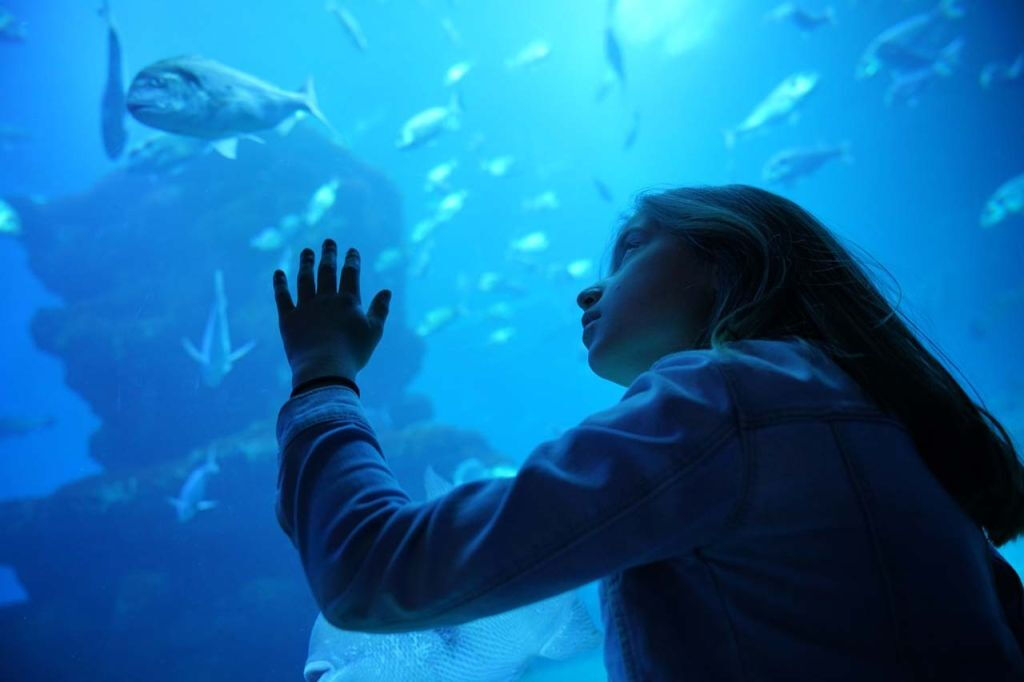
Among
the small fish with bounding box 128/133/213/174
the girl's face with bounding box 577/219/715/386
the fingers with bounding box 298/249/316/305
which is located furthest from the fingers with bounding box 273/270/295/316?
the small fish with bounding box 128/133/213/174

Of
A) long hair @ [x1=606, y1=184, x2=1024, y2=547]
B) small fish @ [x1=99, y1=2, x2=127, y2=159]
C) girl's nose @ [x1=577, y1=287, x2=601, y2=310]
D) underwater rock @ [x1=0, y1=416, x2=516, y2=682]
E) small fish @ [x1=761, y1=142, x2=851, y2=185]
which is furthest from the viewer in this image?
small fish @ [x1=761, y1=142, x2=851, y2=185]

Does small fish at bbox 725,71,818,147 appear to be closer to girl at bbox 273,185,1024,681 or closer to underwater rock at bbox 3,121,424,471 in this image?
underwater rock at bbox 3,121,424,471

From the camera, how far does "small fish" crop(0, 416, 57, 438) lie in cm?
1323

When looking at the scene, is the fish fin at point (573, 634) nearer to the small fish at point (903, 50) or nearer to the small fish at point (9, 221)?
the small fish at point (903, 50)

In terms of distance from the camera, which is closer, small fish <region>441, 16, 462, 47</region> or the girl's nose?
the girl's nose

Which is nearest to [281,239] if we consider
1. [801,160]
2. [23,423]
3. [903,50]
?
[23,423]

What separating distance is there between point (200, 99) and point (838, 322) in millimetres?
4520

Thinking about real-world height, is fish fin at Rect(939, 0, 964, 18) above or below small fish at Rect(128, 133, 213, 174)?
above

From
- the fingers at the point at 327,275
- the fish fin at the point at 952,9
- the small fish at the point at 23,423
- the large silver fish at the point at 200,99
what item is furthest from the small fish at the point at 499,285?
the fingers at the point at 327,275

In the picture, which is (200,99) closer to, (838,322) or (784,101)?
(838,322)

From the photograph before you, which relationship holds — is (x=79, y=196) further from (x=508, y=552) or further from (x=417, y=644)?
(x=508, y=552)

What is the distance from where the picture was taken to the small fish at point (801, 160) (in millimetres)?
10508

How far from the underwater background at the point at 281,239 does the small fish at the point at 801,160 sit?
54mm

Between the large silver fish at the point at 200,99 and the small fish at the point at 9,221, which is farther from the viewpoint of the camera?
the small fish at the point at 9,221
